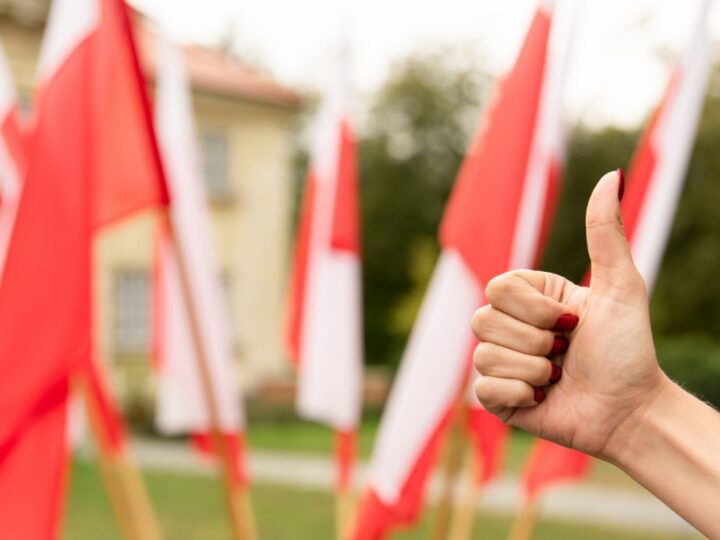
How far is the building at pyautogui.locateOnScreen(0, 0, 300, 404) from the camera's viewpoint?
1652 centimetres

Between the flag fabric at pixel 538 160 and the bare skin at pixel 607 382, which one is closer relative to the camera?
the bare skin at pixel 607 382

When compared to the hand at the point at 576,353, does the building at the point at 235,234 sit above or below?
below

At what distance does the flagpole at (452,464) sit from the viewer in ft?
10.2

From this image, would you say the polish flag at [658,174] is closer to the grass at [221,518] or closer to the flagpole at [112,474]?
the flagpole at [112,474]

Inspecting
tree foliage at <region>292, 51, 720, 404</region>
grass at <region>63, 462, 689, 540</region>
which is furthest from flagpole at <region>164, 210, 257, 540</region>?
tree foliage at <region>292, 51, 720, 404</region>

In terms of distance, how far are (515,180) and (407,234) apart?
2491 centimetres

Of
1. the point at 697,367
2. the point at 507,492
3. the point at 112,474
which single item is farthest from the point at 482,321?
the point at 697,367

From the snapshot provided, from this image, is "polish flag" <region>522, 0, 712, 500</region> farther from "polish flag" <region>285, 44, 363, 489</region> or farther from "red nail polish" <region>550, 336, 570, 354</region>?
"red nail polish" <region>550, 336, 570, 354</region>

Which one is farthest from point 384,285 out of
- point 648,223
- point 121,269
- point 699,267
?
point 648,223

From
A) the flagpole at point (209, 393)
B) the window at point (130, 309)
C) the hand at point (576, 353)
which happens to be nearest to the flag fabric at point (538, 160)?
the flagpole at point (209, 393)

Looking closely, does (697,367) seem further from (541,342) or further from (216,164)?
(541,342)

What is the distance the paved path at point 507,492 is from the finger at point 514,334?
7.63 meters

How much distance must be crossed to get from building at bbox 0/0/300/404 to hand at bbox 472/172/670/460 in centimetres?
1492

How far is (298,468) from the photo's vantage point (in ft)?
38.7
